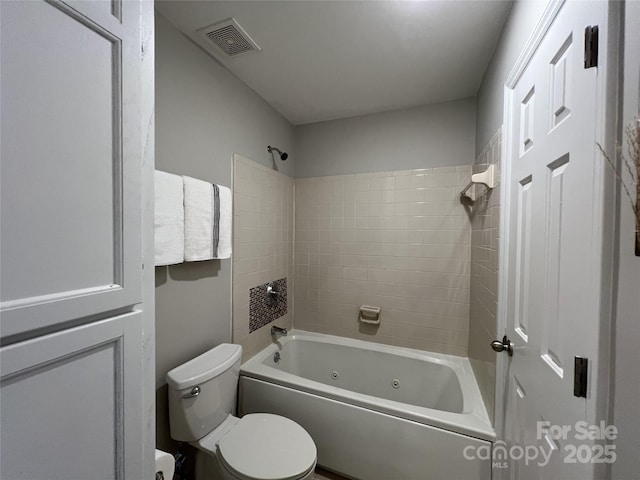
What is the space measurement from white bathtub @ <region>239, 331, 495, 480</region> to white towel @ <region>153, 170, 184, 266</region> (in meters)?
1.01

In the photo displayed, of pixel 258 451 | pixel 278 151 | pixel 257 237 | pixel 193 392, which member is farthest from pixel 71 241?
pixel 278 151

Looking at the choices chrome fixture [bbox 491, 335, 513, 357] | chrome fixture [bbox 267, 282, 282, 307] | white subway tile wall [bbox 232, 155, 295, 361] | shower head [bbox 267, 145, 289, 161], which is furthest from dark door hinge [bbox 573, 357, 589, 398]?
shower head [bbox 267, 145, 289, 161]

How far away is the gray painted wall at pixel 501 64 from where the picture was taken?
0.98 m

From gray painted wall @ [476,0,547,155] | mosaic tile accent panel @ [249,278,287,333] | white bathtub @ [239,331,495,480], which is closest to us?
gray painted wall @ [476,0,547,155]

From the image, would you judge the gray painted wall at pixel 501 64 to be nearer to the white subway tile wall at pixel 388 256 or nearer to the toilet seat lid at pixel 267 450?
the white subway tile wall at pixel 388 256

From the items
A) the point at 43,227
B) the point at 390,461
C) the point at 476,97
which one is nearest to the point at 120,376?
the point at 43,227

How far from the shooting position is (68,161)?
46 cm

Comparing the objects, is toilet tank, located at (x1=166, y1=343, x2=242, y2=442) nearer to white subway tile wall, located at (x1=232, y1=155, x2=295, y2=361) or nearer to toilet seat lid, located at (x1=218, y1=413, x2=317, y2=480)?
toilet seat lid, located at (x1=218, y1=413, x2=317, y2=480)

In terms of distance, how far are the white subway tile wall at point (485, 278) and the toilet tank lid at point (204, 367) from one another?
4.64ft

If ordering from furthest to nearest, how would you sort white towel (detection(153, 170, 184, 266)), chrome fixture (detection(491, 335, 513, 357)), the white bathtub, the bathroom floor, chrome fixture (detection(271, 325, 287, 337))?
chrome fixture (detection(271, 325, 287, 337))
the bathroom floor
the white bathtub
white towel (detection(153, 170, 184, 266))
chrome fixture (detection(491, 335, 513, 357))

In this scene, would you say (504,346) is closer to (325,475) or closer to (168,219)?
(325,475)

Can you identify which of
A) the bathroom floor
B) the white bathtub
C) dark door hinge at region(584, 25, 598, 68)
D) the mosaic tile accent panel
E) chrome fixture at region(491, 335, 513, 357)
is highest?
dark door hinge at region(584, 25, 598, 68)

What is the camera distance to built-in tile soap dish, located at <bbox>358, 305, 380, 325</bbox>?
7.25ft

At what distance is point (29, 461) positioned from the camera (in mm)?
414
